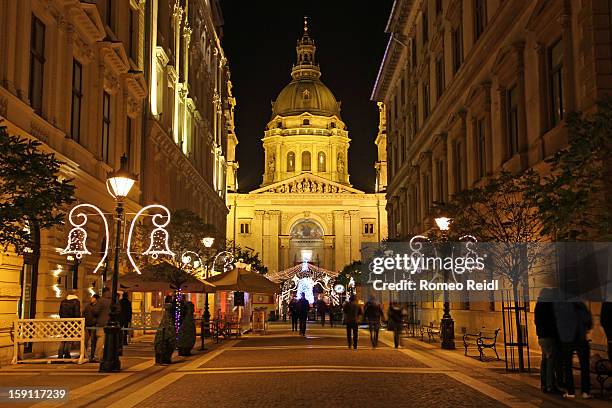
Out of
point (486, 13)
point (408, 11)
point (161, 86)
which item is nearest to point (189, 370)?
point (486, 13)

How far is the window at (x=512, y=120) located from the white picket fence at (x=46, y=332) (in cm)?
1427

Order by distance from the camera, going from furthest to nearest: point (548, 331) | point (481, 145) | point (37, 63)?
point (481, 145)
point (37, 63)
point (548, 331)

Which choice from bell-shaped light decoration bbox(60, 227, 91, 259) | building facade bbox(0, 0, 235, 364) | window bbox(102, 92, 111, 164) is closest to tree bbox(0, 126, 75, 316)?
building facade bbox(0, 0, 235, 364)

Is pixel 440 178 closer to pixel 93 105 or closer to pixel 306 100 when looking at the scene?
pixel 93 105

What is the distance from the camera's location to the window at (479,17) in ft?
97.9

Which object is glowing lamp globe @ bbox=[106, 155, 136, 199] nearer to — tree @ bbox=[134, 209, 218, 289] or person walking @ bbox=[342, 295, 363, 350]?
person walking @ bbox=[342, 295, 363, 350]

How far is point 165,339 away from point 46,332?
8.76ft

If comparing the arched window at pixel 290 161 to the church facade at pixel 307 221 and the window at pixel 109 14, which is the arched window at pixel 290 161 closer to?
the church facade at pixel 307 221

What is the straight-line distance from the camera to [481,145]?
102 ft

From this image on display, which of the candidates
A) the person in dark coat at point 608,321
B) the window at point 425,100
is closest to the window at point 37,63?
the person in dark coat at point 608,321

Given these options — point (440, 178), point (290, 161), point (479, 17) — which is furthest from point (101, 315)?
point (290, 161)

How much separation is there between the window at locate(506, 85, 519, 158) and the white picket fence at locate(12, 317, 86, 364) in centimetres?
1427

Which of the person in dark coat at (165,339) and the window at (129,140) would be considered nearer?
the person in dark coat at (165,339)

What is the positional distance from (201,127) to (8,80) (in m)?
36.0
